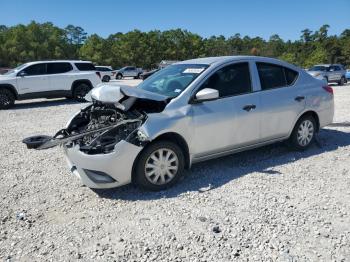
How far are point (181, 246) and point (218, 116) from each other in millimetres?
2120

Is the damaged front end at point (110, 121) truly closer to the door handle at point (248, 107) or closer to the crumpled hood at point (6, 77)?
the door handle at point (248, 107)

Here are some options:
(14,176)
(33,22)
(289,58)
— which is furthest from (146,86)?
(33,22)

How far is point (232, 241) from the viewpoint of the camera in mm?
3510

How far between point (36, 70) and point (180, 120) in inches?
475

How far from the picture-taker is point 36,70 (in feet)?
49.4

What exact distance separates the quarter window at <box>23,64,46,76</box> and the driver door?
11668mm

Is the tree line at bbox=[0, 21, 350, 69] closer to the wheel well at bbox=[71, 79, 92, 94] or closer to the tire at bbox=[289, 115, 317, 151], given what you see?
the wheel well at bbox=[71, 79, 92, 94]

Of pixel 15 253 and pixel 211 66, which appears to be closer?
pixel 15 253

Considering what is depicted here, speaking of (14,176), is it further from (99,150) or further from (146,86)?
(146,86)

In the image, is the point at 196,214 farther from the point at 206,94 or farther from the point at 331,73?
the point at 331,73

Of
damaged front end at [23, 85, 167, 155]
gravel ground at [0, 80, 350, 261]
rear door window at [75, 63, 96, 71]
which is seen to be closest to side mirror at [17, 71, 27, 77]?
rear door window at [75, 63, 96, 71]

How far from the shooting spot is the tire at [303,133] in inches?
246

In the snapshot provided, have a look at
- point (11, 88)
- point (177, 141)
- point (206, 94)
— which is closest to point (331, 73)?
point (11, 88)

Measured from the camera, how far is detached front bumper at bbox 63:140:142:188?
14.2 feet
